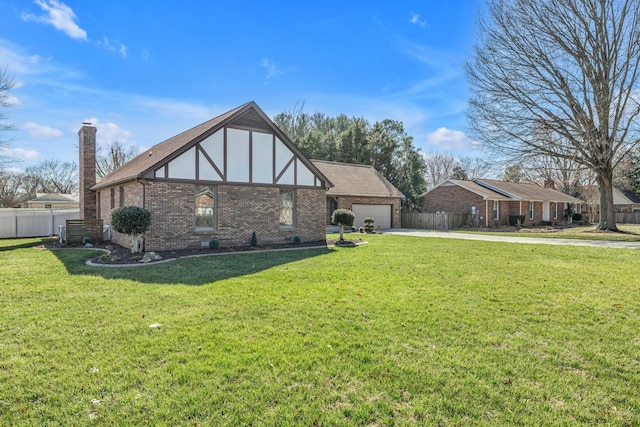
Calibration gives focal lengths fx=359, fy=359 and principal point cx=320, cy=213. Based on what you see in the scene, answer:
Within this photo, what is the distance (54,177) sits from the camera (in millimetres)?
50562

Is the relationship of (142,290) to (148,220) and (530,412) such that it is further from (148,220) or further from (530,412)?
(530,412)

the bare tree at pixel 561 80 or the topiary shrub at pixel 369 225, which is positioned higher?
the bare tree at pixel 561 80

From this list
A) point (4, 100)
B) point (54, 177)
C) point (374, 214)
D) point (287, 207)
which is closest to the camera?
point (287, 207)

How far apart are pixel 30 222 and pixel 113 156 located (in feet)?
77.4

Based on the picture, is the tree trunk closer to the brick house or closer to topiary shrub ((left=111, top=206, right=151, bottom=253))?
the brick house

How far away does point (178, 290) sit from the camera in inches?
279

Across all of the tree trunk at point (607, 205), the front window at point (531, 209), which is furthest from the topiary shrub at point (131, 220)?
the front window at point (531, 209)

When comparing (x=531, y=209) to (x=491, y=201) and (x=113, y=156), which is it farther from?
(x=113, y=156)

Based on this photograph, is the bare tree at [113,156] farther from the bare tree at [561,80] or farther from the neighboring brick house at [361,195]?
the bare tree at [561,80]

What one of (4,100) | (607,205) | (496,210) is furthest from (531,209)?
(4,100)

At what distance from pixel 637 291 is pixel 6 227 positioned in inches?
1012

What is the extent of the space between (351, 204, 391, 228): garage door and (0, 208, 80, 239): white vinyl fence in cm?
1760

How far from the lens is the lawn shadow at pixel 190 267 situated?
27.3 feet

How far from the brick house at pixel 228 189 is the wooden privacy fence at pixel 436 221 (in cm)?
1444
